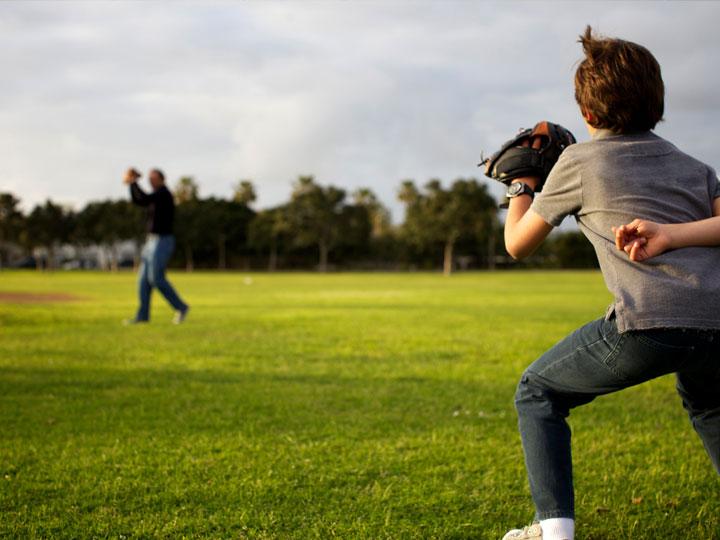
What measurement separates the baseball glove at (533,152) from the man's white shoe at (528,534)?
1453 millimetres

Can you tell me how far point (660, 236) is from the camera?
7.98 ft

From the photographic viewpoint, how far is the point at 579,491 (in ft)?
12.7

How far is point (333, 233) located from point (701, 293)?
86.2m

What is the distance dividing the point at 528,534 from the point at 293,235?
8747 centimetres

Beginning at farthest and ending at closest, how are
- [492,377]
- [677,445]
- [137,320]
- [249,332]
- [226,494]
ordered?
[137,320] < [249,332] < [492,377] < [677,445] < [226,494]

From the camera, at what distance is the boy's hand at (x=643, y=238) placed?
2.43 m

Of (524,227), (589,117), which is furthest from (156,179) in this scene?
(589,117)

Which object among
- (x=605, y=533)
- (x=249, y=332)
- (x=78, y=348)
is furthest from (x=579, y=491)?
(x=249, y=332)

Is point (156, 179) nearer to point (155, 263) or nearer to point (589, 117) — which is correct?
point (155, 263)

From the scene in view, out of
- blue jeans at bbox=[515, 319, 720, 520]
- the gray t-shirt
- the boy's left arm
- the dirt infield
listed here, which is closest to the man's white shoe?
blue jeans at bbox=[515, 319, 720, 520]

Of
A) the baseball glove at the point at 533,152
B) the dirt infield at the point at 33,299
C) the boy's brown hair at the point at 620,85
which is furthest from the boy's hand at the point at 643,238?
the dirt infield at the point at 33,299

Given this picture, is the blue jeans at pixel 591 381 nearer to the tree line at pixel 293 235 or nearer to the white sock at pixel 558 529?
the white sock at pixel 558 529

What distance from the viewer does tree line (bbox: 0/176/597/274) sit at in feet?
281

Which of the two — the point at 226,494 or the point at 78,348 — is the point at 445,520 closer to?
the point at 226,494
